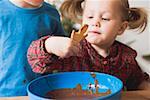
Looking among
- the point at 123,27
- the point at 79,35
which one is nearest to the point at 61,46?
the point at 79,35

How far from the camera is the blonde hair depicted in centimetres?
80

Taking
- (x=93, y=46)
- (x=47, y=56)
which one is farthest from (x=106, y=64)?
(x=47, y=56)

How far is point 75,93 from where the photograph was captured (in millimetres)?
708

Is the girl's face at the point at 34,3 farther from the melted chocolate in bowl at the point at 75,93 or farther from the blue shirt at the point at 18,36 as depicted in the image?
the melted chocolate in bowl at the point at 75,93

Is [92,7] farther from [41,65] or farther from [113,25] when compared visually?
[41,65]

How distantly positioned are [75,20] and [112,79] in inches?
7.6

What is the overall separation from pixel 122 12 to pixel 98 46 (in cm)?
11

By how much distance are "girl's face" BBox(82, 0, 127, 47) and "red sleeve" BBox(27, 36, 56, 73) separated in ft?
0.39

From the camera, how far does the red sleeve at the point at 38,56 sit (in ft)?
2.49

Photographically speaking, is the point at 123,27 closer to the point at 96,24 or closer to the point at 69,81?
the point at 96,24

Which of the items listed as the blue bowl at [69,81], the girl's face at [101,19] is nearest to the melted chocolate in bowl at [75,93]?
the blue bowl at [69,81]

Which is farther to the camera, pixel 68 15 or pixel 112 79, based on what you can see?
pixel 68 15

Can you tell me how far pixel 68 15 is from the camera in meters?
0.81

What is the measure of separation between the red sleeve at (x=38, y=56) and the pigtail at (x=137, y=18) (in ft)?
0.72
